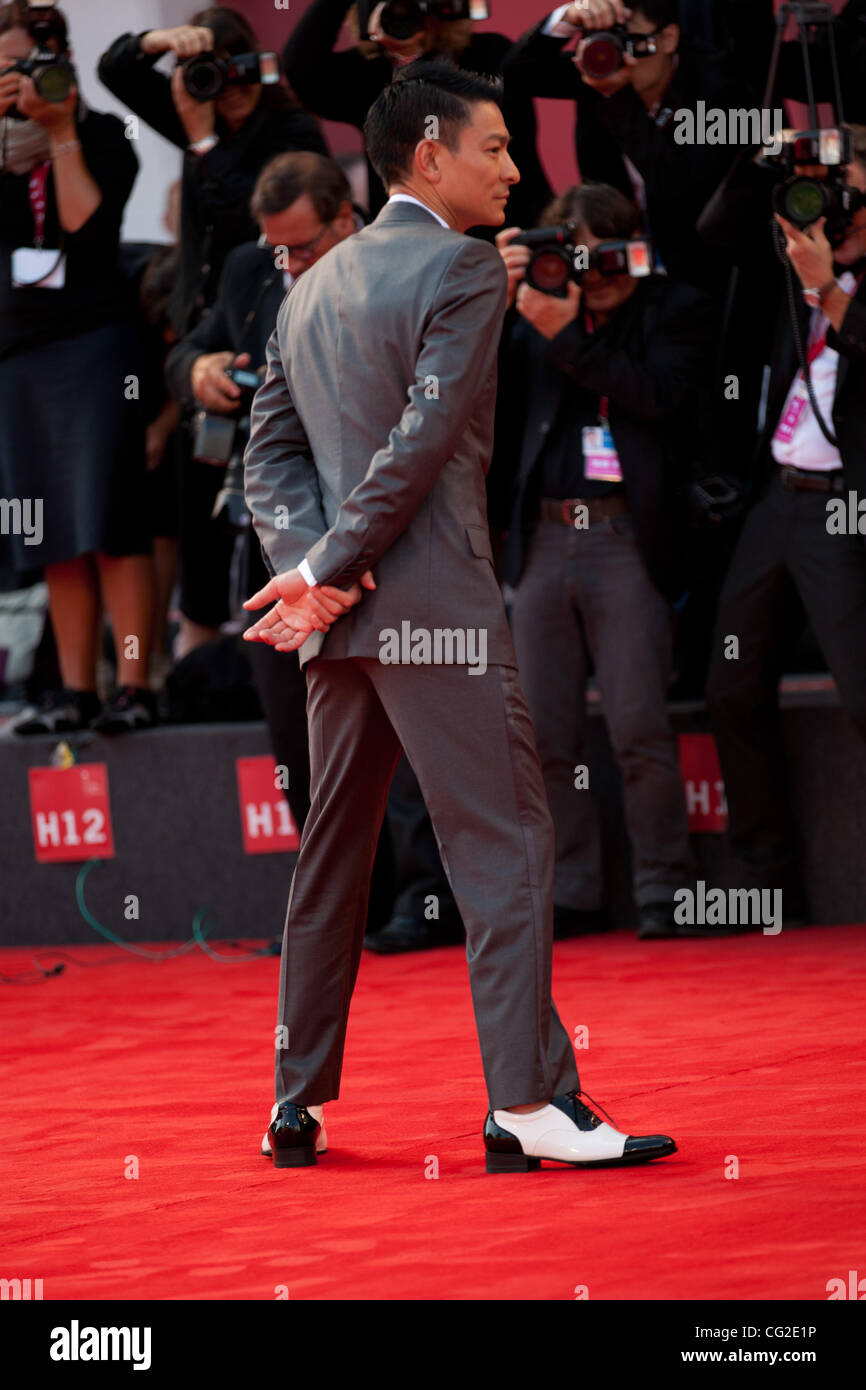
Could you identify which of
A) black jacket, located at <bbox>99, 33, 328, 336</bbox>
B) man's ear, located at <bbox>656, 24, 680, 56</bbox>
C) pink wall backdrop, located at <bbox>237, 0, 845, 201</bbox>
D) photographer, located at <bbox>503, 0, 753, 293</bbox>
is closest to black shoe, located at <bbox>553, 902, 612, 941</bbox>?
A: photographer, located at <bbox>503, 0, 753, 293</bbox>

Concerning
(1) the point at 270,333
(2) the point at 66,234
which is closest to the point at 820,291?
(1) the point at 270,333

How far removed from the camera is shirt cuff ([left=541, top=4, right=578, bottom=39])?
164 inches

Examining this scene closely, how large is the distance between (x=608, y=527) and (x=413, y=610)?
2047mm

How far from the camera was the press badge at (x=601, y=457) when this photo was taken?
4207 millimetres

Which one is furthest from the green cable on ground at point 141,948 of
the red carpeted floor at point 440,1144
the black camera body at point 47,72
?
the black camera body at point 47,72

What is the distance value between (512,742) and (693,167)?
2.41 m

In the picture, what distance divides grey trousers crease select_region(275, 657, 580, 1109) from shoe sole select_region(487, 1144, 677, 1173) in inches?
2.5

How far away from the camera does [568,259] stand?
402 centimetres

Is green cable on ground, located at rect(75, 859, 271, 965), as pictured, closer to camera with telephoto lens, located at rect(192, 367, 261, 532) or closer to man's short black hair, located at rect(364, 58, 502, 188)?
camera with telephoto lens, located at rect(192, 367, 261, 532)

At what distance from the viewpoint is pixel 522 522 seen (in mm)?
4305

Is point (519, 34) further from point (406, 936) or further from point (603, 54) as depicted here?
point (406, 936)

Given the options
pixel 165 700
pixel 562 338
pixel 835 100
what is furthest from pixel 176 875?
pixel 835 100
